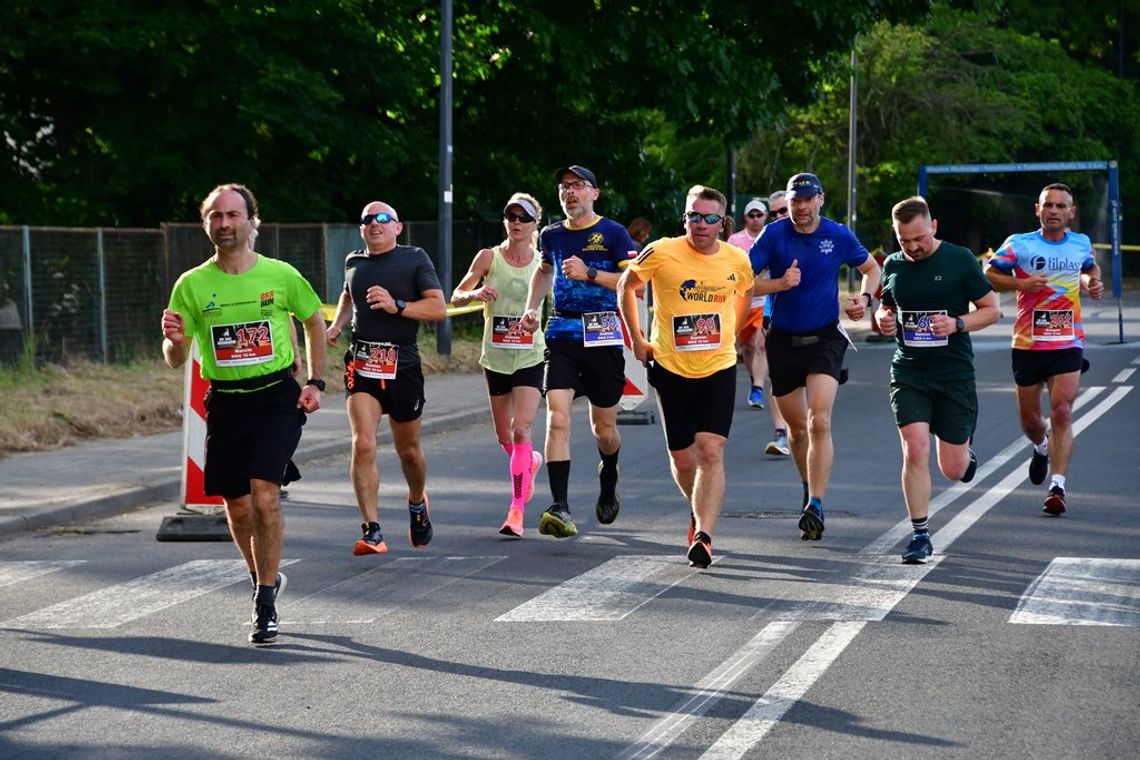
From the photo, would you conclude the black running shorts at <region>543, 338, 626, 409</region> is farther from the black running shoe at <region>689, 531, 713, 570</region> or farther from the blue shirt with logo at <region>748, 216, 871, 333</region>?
the black running shoe at <region>689, 531, 713, 570</region>

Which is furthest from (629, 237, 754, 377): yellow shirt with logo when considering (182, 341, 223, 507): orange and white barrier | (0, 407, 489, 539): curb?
(0, 407, 489, 539): curb

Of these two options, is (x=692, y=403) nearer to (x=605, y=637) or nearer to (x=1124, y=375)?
(x=605, y=637)

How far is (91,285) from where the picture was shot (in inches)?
837

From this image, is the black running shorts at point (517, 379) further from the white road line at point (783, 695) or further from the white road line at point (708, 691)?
the white road line at point (783, 695)

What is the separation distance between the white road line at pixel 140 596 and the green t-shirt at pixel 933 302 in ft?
11.3

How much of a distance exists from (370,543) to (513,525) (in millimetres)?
989

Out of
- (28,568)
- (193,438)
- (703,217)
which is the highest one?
(703,217)

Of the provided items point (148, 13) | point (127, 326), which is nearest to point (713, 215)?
point (127, 326)

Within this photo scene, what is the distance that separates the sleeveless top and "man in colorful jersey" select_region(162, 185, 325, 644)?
127 inches

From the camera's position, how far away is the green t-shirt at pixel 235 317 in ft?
26.2

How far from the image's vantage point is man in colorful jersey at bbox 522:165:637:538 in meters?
10.7

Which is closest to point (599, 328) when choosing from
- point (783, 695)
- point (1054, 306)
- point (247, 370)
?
point (1054, 306)

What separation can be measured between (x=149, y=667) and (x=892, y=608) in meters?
3.17

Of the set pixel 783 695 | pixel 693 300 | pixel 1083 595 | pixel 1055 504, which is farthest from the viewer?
pixel 1055 504
